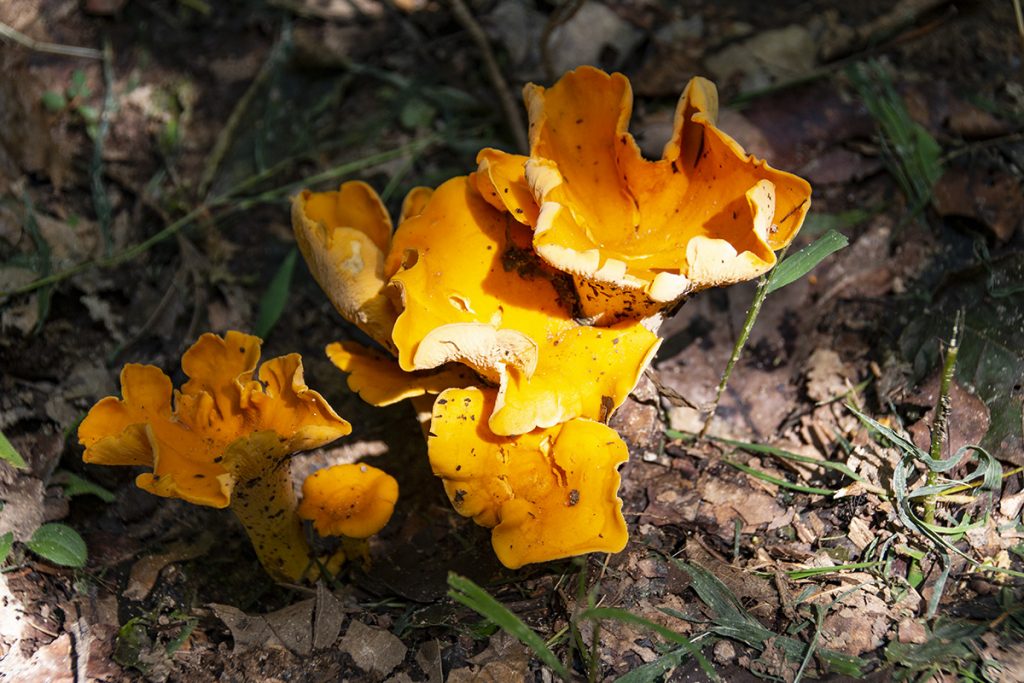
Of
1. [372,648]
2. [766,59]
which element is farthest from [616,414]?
[766,59]

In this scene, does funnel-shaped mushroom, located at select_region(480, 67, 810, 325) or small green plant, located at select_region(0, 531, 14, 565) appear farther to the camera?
small green plant, located at select_region(0, 531, 14, 565)

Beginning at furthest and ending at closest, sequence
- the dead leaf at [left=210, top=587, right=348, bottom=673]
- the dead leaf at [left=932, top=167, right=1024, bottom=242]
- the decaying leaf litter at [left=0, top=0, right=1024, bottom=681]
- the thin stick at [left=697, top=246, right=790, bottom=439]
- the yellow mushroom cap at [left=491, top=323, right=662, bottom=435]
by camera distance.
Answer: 1. the dead leaf at [left=932, top=167, right=1024, bottom=242]
2. the thin stick at [left=697, top=246, right=790, bottom=439]
3. the dead leaf at [left=210, top=587, right=348, bottom=673]
4. the decaying leaf litter at [left=0, top=0, right=1024, bottom=681]
5. the yellow mushroom cap at [left=491, top=323, right=662, bottom=435]

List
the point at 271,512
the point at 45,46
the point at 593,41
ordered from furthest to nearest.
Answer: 1. the point at 45,46
2. the point at 593,41
3. the point at 271,512

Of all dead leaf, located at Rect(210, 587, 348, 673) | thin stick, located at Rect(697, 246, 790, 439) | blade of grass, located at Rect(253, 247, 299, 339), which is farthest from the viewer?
blade of grass, located at Rect(253, 247, 299, 339)

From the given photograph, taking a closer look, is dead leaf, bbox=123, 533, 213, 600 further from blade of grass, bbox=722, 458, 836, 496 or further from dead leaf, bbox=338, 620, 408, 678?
blade of grass, bbox=722, 458, 836, 496

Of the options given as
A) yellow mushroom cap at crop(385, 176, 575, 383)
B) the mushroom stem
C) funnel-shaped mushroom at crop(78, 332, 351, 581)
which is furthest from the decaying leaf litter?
yellow mushroom cap at crop(385, 176, 575, 383)

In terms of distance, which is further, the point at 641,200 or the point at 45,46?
the point at 45,46

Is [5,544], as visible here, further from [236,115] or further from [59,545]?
[236,115]
